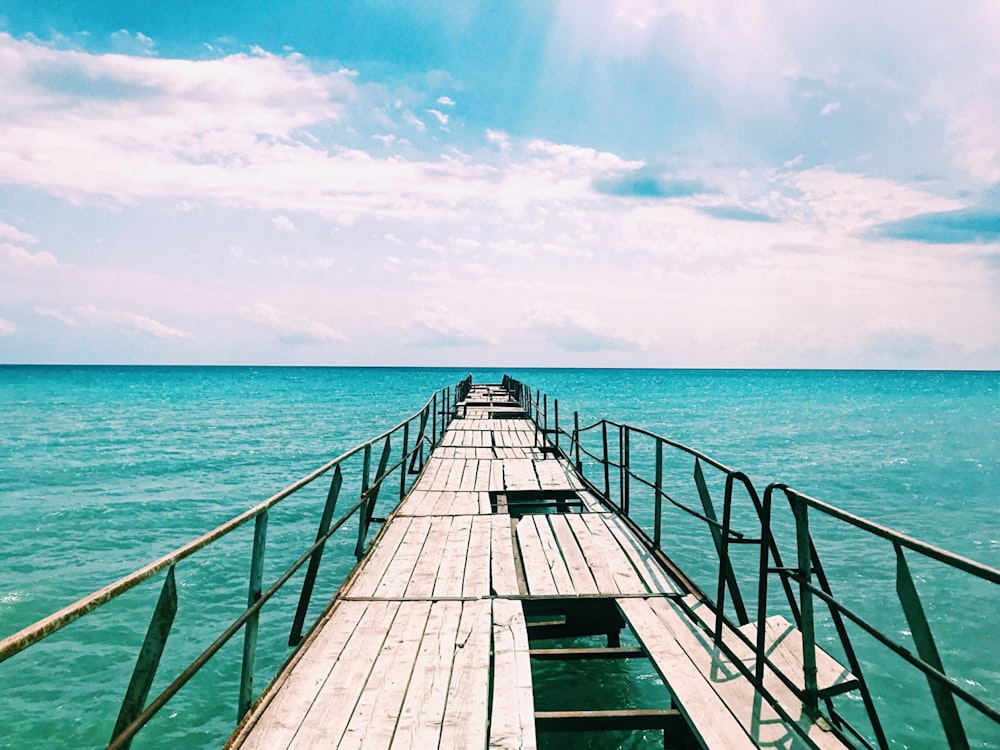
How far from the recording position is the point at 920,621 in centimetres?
270

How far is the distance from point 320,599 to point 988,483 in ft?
82.9

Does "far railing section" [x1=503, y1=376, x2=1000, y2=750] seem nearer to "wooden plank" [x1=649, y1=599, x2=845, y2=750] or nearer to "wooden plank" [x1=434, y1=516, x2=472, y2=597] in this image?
"wooden plank" [x1=649, y1=599, x2=845, y2=750]

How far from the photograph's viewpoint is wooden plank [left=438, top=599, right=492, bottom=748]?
10.9 ft

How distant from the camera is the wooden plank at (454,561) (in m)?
5.55

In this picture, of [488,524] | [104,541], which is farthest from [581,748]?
[104,541]

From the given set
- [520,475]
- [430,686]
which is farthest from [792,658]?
[520,475]

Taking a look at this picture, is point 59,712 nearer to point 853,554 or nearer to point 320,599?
point 320,599

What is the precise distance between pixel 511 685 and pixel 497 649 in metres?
0.50

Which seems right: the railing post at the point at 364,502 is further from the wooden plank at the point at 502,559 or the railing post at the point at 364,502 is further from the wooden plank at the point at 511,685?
the wooden plank at the point at 511,685

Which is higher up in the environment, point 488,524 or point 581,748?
point 488,524

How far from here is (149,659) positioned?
104 inches

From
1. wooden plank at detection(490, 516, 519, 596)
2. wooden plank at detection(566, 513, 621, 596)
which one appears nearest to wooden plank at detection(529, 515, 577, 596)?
wooden plank at detection(566, 513, 621, 596)

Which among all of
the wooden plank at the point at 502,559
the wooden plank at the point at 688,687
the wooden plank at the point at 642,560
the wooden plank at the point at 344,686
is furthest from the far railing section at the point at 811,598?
A: the wooden plank at the point at 344,686

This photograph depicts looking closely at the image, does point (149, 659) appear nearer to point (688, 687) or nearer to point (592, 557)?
point (688, 687)
